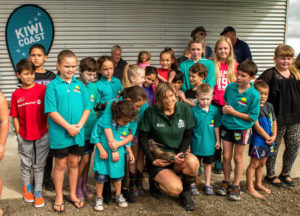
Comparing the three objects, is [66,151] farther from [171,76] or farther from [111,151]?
[171,76]

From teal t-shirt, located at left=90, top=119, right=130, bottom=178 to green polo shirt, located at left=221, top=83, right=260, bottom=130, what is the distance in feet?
4.07

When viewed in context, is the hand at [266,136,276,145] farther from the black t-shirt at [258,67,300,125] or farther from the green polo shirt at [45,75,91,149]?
the green polo shirt at [45,75,91,149]

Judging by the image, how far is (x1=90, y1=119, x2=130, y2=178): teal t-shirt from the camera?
3.20 meters

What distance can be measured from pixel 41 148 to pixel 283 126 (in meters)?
3.08

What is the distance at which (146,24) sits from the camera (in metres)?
7.02

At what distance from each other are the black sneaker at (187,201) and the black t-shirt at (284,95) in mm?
1592

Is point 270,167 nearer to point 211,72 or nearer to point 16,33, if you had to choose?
point 211,72

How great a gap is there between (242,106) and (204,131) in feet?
1.74

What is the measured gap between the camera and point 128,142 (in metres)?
3.31

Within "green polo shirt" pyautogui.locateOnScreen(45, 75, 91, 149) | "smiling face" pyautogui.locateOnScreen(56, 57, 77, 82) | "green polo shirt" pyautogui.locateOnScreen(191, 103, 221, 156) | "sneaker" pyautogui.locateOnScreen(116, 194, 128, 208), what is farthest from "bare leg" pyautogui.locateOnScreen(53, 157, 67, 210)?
"green polo shirt" pyautogui.locateOnScreen(191, 103, 221, 156)

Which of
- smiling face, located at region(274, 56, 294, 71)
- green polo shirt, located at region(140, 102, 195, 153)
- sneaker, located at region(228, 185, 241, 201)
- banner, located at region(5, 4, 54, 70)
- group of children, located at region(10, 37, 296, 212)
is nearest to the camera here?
group of children, located at region(10, 37, 296, 212)

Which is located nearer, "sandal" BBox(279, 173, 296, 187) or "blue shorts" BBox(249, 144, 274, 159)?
"blue shorts" BBox(249, 144, 274, 159)

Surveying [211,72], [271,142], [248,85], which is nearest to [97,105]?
[211,72]

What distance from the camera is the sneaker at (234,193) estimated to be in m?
3.47
